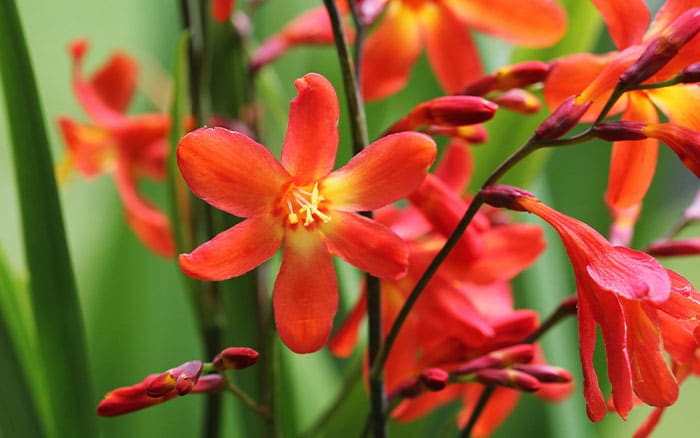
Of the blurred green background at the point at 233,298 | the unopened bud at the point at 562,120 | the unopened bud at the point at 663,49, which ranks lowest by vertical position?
the blurred green background at the point at 233,298

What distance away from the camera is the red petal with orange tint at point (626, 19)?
374 millimetres

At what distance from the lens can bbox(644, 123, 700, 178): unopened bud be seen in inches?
13.0

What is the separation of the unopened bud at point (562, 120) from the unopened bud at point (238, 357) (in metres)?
0.14

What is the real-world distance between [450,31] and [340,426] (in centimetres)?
27

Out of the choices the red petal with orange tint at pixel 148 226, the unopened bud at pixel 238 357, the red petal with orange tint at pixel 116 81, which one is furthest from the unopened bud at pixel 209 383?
the red petal with orange tint at pixel 116 81

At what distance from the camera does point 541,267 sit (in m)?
0.69

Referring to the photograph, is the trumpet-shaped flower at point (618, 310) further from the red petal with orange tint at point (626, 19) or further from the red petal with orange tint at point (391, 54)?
the red petal with orange tint at point (391, 54)

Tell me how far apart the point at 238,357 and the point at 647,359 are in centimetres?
16

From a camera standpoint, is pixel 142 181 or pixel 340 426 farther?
pixel 142 181

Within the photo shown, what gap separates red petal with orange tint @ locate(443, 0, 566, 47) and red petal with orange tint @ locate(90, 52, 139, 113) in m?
0.31

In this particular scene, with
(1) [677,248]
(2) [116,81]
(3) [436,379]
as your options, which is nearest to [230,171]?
(3) [436,379]

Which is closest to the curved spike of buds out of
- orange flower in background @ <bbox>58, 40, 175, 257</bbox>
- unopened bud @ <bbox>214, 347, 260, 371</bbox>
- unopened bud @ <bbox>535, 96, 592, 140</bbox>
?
unopened bud @ <bbox>535, 96, 592, 140</bbox>

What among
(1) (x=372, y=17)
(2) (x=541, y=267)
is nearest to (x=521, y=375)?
(1) (x=372, y=17)

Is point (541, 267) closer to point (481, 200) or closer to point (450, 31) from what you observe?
point (450, 31)
